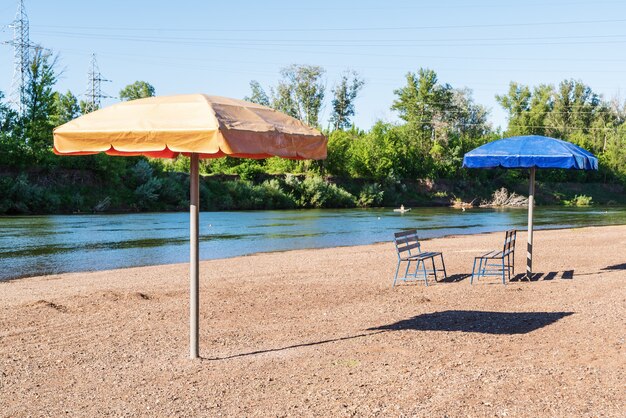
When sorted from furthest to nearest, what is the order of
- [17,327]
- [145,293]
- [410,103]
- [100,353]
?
[410,103] → [145,293] → [17,327] → [100,353]

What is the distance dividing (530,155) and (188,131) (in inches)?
Answer: 331

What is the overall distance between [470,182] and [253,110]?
292 ft

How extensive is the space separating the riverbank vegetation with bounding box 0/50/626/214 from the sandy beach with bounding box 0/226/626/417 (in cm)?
4356

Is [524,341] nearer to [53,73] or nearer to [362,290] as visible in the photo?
[362,290]

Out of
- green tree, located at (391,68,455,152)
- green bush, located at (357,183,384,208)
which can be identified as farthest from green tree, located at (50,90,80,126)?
green tree, located at (391,68,455,152)

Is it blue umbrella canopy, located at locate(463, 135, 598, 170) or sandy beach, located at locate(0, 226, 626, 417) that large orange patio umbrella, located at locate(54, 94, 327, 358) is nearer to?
sandy beach, located at locate(0, 226, 626, 417)

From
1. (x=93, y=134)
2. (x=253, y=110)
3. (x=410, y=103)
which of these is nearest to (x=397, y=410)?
(x=253, y=110)

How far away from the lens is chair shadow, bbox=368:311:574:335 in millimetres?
9117

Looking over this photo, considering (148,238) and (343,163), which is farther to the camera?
(343,163)

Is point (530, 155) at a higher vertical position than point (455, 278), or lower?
higher

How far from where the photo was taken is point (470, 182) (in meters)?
93.5

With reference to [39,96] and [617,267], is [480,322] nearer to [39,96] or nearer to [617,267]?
[617,267]

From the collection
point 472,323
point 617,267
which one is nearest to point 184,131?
point 472,323

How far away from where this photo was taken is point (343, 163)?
281 ft
